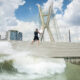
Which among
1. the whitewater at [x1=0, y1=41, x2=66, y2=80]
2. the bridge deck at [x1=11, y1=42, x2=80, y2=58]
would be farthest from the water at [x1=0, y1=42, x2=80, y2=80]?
the bridge deck at [x1=11, y1=42, x2=80, y2=58]

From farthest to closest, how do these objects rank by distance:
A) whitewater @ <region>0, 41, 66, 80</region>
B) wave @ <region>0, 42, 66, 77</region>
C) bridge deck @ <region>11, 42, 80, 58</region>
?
bridge deck @ <region>11, 42, 80, 58</region> → wave @ <region>0, 42, 66, 77</region> → whitewater @ <region>0, 41, 66, 80</region>

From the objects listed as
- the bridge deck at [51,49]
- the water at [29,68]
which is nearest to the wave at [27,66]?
the water at [29,68]

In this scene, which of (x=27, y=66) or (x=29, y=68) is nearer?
(x=29, y=68)


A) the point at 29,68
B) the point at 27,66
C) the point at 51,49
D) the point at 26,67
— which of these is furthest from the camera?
the point at 51,49

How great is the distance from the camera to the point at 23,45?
1569 centimetres

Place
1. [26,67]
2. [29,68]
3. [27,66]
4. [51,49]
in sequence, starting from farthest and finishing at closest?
[51,49]
[27,66]
[26,67]
[29,68]

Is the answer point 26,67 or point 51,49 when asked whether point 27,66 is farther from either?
point 51,49

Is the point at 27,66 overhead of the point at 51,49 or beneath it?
beneath

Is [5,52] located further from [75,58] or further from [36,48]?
[75,58]

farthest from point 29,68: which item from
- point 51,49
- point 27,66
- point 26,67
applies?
point 51,49

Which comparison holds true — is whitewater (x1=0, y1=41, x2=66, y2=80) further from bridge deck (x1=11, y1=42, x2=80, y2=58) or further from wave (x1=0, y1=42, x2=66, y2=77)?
bridge deck (x1=11, y1=42, x2=80, y2=58)

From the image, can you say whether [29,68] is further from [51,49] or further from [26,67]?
[51,49]

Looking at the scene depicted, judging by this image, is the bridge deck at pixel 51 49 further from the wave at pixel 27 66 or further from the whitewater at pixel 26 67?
the wave at pixel 27 66

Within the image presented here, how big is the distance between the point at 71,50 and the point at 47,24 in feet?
45.4
